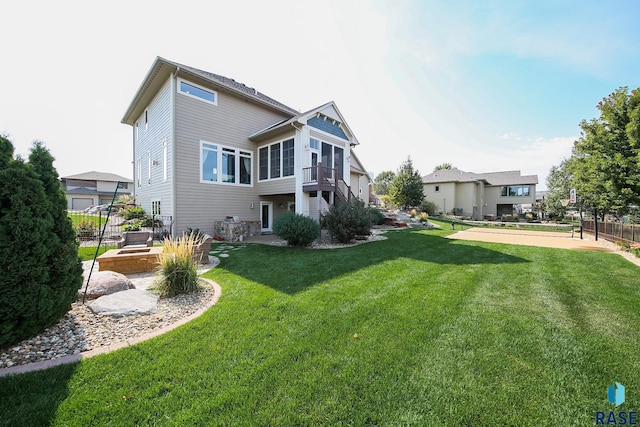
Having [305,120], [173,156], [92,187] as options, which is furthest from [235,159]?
[92,187]

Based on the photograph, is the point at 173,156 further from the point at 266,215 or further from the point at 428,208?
the point at 428,208

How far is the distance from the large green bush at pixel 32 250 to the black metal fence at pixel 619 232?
15105mm

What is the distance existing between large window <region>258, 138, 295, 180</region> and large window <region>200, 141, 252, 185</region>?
2.31 feet

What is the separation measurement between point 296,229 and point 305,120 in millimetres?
5615

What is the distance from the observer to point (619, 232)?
991 cm

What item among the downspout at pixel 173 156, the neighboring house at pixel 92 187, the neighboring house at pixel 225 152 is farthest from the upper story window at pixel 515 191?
the neighboring house at pixel 92 187

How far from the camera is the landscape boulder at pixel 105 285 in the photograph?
171 inches

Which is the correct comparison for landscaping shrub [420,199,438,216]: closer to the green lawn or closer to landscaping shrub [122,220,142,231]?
the green lawn

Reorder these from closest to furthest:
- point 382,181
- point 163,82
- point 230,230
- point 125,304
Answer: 1. point 125,304
2. point 230,230
3. point 163,82
4. point 382,181

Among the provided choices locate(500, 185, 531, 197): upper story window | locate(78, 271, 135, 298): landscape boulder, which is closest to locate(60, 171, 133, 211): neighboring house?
locate(78, 271, 135, 298): landscape boulder

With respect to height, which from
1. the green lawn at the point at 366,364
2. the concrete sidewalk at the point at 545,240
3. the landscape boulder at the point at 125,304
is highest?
the landscape boulder at the point at 125,304

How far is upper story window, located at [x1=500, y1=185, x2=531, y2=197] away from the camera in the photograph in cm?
3412

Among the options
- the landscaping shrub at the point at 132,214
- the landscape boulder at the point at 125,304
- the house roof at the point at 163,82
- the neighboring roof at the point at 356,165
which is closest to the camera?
the landscape boulder at the point at 125,304

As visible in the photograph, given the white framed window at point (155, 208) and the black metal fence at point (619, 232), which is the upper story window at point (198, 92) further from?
the black metal fence at point (619, 232)
